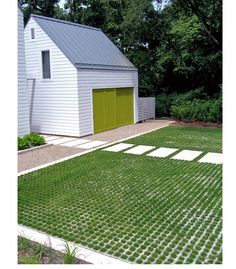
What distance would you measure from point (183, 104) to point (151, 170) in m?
9.68

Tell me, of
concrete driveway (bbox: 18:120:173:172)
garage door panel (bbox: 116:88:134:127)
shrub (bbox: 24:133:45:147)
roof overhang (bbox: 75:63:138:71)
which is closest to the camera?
concrete driveway (bbox: 18:120:173:172)

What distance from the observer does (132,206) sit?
472cm

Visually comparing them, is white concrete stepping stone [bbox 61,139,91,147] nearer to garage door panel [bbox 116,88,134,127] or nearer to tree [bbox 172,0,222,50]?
garage door panel [bbox 116,88,134,127]

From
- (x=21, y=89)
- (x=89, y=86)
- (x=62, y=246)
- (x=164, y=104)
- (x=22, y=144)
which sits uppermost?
(x=89, y=86)

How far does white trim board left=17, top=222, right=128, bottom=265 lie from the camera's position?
3227 mm

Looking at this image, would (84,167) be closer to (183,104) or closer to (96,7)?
(183,104)

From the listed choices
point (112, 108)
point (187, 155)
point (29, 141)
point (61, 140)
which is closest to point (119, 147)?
point (187, 155)

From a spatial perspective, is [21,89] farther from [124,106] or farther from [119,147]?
[124,106]

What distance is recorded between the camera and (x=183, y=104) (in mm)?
15594

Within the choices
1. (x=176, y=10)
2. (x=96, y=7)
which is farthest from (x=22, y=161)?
(x=96, y=7)

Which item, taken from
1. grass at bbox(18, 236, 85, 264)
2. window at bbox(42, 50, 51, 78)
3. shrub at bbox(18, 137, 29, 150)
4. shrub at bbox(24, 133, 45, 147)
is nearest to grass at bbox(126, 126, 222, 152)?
shrub at bbox(24, 133, 45, 147)

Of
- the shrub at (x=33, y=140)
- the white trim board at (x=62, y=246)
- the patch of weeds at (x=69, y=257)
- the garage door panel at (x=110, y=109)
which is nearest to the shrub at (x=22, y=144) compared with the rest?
the shrub at (x=33, y=140)

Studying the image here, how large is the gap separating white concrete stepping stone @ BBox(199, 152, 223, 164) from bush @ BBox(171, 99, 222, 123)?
6559mm

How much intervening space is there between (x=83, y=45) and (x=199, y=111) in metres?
6.58
